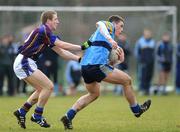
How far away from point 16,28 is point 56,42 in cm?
1285

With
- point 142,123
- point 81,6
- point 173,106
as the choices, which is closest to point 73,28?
point 81,6

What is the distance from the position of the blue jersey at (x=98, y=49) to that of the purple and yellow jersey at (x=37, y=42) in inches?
25.3

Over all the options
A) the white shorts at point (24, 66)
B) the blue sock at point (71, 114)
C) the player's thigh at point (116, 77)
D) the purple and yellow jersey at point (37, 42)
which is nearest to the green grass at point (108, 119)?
the blue sock at point (71, 114)

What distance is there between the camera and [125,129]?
11.2m

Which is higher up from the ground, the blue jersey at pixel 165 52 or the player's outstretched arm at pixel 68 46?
the player's outstretched arm at pixel 68 46

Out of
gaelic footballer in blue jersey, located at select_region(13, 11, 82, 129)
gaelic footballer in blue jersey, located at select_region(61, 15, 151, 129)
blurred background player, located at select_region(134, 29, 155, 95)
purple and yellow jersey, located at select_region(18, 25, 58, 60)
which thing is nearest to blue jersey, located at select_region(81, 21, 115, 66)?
gaelic footballer in blue jersey, located at select_region(61, 15, 151, 129)

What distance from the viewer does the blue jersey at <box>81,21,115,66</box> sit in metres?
11.0

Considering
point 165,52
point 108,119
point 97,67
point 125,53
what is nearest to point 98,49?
point 97,67

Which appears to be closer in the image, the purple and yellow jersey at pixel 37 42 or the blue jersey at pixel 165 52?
the purple and yellow jersey at pixel 37 42

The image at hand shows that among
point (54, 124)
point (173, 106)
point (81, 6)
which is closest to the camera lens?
point (54, 124)

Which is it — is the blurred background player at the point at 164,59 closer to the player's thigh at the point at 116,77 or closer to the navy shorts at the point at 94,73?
the player's thigh at the point at 116,77

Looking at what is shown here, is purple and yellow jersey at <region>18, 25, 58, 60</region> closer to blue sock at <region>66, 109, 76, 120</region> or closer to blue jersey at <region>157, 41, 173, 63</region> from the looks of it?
blue sock at <region>66, 109, 76, 120</region>

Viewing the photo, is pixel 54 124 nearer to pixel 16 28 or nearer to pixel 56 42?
pixel 56 42

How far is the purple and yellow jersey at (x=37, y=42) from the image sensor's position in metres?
11.0
